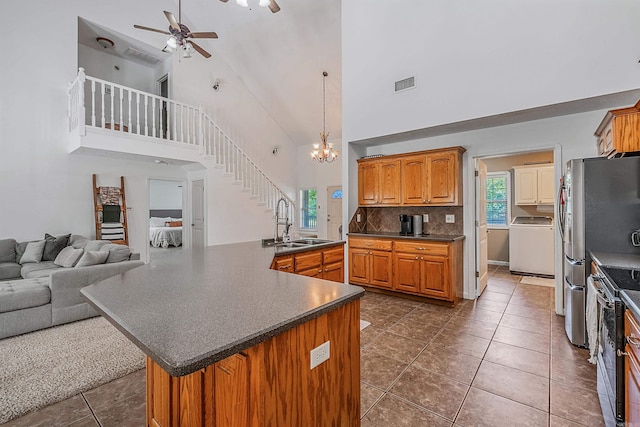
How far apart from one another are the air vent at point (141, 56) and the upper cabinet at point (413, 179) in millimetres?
5689

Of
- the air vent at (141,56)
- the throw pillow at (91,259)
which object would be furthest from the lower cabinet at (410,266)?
the air vent at (141,56)

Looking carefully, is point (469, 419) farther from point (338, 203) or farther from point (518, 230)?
point (338, 203)

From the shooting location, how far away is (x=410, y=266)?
4.23 meters

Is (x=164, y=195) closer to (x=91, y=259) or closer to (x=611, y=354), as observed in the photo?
(x=91, y=259)

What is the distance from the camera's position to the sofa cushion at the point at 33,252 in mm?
4531

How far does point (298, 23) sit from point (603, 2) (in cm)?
465

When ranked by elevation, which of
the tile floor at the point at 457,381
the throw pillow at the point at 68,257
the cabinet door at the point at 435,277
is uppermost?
the throw pillow at the point at 68,257

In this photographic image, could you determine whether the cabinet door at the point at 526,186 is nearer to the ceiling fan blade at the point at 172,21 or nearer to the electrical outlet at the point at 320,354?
the electrical outlet at the point at 320,354

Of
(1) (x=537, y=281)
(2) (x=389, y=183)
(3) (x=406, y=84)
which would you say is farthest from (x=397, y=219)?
(1) (x=537, y=281)

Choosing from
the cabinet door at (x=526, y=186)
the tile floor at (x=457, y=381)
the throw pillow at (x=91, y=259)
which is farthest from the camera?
the cabinet door at (x=526, y=186)

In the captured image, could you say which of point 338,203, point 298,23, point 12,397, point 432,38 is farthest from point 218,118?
point 12,397

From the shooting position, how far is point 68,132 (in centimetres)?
537

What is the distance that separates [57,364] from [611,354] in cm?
407

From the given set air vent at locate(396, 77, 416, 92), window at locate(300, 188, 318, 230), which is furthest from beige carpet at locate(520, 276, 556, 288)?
window at locate(300, 188, 318, 230)
